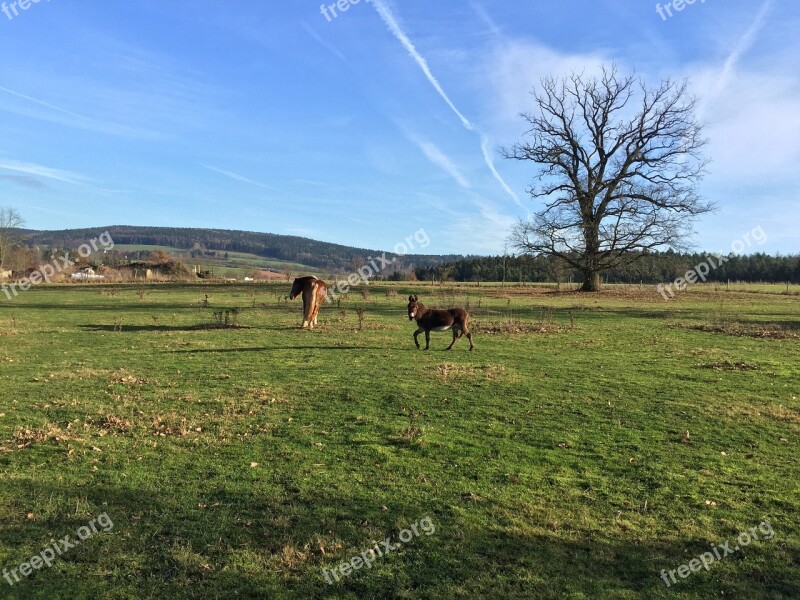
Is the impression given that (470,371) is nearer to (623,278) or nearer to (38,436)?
(38,436)

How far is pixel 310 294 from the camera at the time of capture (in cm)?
2117

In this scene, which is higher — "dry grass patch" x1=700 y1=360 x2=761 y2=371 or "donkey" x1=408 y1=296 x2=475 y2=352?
"donkey" x1=408 y1=296 x2=475 y2=352

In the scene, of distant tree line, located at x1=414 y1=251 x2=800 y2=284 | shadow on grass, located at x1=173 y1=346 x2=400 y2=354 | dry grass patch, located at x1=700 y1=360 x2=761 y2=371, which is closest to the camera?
dry grass patch, located at x1=700 y1=360 x2=761 y2=371

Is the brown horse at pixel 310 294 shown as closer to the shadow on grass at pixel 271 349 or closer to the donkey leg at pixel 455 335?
the shadow on grass at pixel 271 349

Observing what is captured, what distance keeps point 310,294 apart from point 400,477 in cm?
1591

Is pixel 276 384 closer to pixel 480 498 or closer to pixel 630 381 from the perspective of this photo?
pixel 480 498

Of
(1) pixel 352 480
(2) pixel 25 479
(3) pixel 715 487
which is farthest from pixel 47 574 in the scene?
(3) pixel 715 487

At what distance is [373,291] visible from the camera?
47.2 metres

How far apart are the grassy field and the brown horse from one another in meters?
8.42

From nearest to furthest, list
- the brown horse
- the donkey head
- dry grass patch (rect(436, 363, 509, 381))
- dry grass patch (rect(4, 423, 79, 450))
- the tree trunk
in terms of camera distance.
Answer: dry grass patch (rect(4, 423, 79, 450)), dry grass patch (rect(436, 363, 509, 381)), the donkey head, the brown horse, the tree trunk

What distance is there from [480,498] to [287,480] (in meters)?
2.06

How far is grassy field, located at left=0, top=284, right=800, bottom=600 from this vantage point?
4.02 metres

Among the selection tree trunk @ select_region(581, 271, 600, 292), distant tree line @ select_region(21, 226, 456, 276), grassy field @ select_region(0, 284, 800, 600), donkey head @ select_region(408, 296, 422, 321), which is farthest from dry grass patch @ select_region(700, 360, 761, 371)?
distant tree line @ select_region(21, 226, 456, 276)

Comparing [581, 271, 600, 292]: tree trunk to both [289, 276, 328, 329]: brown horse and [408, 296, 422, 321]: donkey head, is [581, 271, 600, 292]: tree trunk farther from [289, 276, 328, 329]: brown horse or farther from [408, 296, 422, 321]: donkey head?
[408, 296, 422, 321]: donkey head
